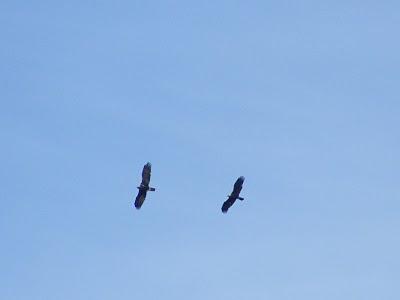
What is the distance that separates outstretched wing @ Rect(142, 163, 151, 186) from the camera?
17188cm

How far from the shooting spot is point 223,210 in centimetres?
17500

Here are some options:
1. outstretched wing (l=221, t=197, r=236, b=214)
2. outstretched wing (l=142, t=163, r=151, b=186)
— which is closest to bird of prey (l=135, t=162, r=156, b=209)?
outstretched wing (l=142, t=163, r=151, b=186)

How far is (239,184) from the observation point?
6905 inches

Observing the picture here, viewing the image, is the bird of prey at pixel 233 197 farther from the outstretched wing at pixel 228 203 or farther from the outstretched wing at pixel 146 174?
the outstretched wing at pixel 146 174

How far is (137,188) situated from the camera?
17300cm

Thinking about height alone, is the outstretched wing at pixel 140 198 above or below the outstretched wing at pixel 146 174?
below

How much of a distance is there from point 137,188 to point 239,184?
10346mm

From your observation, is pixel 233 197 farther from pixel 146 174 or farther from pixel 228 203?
pixel 146 174

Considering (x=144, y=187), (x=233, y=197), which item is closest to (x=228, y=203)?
(x=233, y=197)

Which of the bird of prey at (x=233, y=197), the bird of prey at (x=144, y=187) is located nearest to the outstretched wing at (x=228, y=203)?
the bird of prey at (x=233, y=197)

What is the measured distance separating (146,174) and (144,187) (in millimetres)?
1442

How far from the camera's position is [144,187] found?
172625 millimetres

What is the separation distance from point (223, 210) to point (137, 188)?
29.5ft

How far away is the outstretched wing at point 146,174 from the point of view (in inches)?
6767
